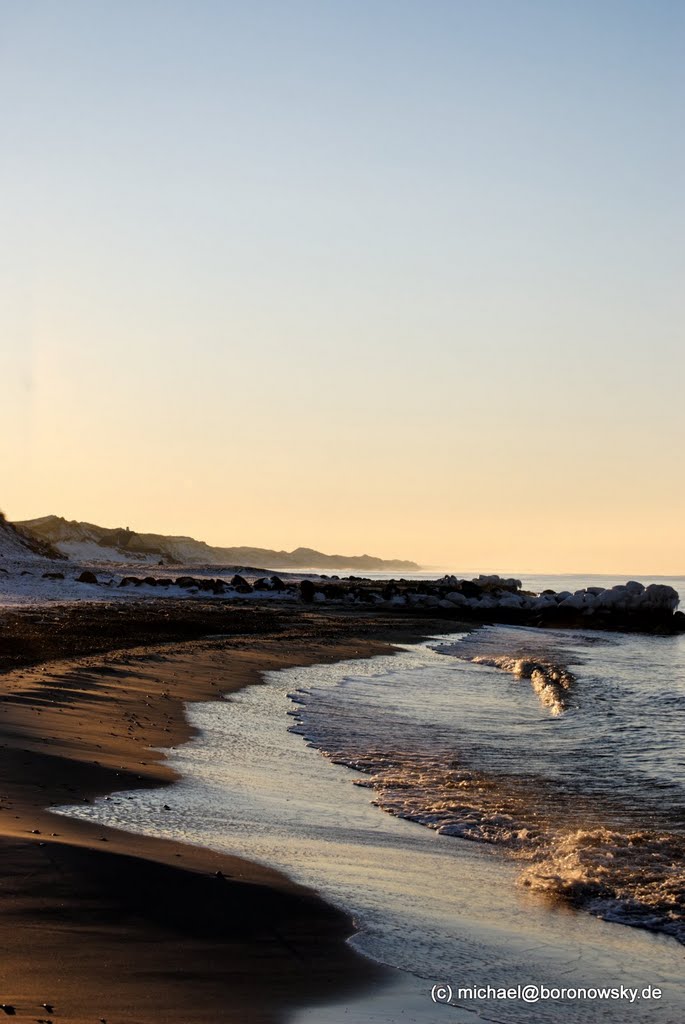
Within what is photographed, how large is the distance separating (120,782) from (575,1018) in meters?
5.97

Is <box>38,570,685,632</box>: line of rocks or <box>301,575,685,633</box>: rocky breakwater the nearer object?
<box>301,575,685,633</box>: rocky breakwater

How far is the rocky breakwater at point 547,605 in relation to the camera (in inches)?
2013

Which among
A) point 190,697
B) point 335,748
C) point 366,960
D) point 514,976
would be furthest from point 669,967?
point 190,697

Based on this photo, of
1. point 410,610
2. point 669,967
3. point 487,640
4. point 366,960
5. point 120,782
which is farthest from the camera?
point 410,610

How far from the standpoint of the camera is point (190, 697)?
17797 millimetres

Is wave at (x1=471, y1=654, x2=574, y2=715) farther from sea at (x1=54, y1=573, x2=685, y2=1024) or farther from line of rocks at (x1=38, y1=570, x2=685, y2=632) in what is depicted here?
line of rocks at (x1=38, y1=570, x2=685, y2=632)

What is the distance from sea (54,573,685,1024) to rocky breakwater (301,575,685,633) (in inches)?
1235

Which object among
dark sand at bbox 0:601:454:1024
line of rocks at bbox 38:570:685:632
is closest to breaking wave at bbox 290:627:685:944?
dark sand at bbox 0:601:454:1024

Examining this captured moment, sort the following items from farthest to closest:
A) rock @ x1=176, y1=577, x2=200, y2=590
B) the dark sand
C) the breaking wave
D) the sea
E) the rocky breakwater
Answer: rock @ x1=176, y1=577, x2=200, y2=590, the rocky breakwater, the breaking wave, the sea, the dark sand

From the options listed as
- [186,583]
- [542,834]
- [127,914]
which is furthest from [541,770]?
[186,583]

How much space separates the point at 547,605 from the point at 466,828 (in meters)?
47.4

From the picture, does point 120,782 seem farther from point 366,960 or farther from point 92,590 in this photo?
point 92,590

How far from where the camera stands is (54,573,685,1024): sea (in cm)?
597

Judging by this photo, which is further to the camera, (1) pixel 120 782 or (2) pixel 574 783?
(2) pixel 574 783
